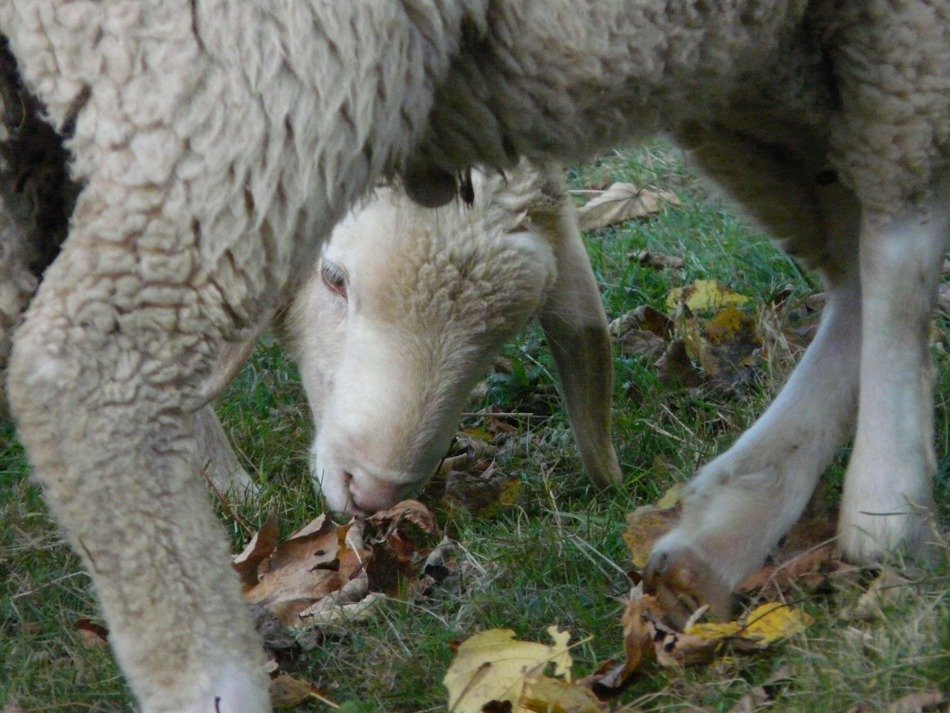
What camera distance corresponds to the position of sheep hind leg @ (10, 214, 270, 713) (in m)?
2.28

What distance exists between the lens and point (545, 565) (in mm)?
3115

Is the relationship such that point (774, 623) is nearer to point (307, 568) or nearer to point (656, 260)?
point (307, 568)

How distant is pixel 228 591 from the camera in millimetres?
2385

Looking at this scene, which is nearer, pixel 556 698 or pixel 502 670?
pixel 556 698

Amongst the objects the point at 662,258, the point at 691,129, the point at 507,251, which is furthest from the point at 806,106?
the point at 662,258

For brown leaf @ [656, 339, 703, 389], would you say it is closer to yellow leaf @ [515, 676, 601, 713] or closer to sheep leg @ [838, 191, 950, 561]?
sheep leg @ [838, 191, 950, 561]

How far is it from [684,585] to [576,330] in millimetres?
1316

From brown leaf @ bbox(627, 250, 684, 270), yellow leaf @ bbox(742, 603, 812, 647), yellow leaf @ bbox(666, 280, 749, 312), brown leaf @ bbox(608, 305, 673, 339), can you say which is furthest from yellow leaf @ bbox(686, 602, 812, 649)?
brown leaf @ bbox(627, 250, 684, 270)

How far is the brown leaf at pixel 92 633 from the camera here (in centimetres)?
297

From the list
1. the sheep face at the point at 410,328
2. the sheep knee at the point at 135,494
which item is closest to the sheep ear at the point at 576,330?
the sheep face at the point at 410,328

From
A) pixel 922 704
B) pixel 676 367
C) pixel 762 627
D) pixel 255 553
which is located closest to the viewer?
pixel 922 704

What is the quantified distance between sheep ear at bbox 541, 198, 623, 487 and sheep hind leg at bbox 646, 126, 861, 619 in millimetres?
622

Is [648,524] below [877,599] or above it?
below

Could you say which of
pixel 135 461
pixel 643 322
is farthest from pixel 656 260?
Result: pixel 135 461
